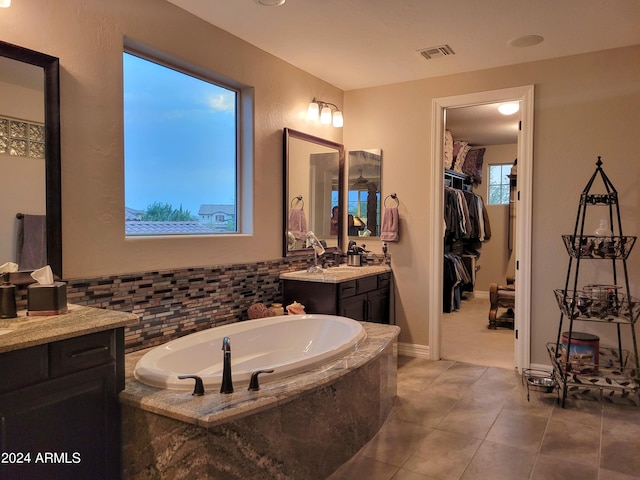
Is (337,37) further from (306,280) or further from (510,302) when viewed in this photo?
(510,302)

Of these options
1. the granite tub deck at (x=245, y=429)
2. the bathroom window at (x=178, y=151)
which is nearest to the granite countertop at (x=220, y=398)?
the granite tub deck at (x=245, y=429)

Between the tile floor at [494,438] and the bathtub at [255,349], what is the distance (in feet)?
1.90

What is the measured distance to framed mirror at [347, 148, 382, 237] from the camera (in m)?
4.39

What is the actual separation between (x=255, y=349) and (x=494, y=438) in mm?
1534

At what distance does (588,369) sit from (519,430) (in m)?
0.83

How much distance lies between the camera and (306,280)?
3564 mm

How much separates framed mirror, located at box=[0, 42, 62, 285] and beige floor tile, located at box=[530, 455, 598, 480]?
2502 mm

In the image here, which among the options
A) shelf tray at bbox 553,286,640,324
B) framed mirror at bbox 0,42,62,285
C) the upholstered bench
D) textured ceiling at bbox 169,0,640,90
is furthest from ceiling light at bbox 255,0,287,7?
the upholstered bench

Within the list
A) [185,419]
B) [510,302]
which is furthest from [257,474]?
[510,302]

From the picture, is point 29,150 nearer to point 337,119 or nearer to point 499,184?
point 337,119

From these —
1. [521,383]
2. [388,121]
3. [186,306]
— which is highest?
[388,121]

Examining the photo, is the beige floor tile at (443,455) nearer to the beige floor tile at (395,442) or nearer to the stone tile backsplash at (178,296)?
the beige floor tile at (395,442)

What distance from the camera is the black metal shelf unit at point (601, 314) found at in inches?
121

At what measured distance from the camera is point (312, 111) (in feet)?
13.0
